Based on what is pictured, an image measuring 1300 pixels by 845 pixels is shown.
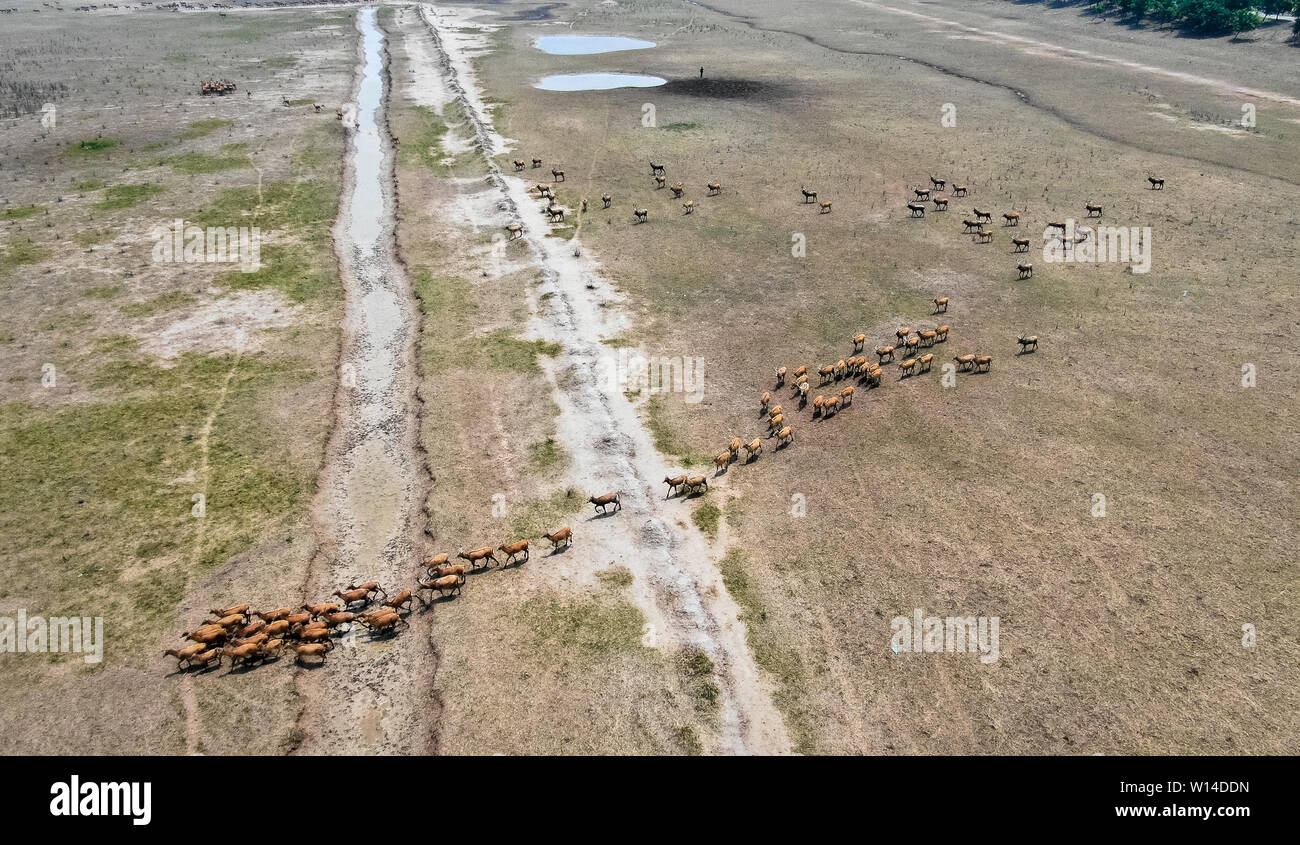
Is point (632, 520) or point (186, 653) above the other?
point (632, 520)

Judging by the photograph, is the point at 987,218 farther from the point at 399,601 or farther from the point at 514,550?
the point at 399,601

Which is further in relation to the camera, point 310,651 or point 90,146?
point 90,146

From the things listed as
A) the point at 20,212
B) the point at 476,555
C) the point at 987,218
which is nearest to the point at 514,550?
the point at 476,555

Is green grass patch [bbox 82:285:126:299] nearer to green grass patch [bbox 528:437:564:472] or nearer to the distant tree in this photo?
green grass patch [bbox 528:437:564:472]

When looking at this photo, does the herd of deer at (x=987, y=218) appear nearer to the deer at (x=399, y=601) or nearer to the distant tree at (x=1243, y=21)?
the deer at (x=399, y=601)

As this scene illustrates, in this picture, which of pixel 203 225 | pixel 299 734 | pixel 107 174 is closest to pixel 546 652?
pixel 299 734

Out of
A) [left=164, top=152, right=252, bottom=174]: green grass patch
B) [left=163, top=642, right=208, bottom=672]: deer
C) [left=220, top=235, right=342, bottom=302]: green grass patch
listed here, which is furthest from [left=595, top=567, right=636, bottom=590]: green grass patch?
[left=164, top=152, right=252, bottom=174]: green grass patch

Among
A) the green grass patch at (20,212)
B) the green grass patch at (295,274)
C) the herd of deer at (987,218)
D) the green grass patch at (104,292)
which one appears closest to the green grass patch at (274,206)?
the green grass patch at (295,274)
